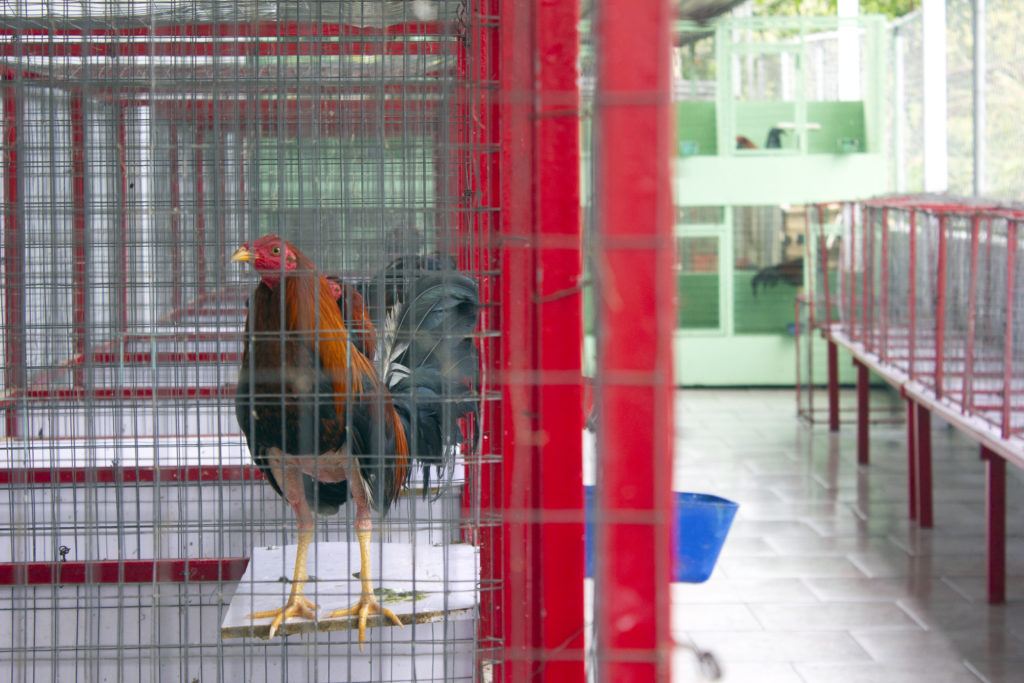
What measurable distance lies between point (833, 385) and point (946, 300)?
2.90 m

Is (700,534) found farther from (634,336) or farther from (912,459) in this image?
(912,459)

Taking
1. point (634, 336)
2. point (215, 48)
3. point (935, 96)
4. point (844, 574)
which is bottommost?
point (844, 574)

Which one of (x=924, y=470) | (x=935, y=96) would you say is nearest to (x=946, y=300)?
(x=924, y=470)

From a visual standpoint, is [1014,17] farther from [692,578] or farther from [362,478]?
[362,478]

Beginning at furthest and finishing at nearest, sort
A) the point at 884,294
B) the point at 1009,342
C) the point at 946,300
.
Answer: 1. the point at 884,294
2. the point at 946,300
3. the point at 1009,342

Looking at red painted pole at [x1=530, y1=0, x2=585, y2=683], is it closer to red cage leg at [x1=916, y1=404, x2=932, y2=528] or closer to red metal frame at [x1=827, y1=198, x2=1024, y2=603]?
red metal frame at [x1=827, y1=198, x2=1024, y2=603]

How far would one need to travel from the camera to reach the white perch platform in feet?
7.98

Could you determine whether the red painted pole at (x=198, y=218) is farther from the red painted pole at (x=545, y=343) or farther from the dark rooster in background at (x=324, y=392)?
the red painted pole at (x=545, y=343)

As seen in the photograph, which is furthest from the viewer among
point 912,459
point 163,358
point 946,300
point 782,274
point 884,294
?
point 782,274

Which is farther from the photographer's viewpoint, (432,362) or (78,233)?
(78,233)

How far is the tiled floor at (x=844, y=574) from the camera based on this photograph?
425 centimetres

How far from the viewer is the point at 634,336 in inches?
48.6

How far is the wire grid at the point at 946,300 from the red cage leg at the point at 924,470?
23 cm

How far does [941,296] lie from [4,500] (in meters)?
4.42
